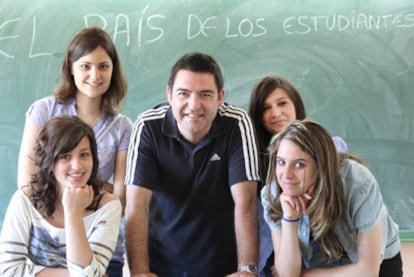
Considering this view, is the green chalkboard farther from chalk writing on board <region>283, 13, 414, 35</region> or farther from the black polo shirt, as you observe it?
the black polo shirt

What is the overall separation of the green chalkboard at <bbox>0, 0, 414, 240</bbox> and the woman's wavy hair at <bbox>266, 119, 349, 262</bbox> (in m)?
1.44

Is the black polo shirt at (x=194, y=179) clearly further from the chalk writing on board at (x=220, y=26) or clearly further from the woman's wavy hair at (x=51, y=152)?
the chalk writing on board at (x=220, y=26)

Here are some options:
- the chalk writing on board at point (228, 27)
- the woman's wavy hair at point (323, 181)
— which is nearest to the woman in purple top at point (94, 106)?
the woman's wavy hair at point (323, 181)

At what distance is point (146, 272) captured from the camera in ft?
6.24

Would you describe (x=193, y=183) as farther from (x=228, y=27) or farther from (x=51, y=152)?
(x=228, y=27)

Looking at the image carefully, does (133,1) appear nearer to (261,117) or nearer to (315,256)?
(261,117)

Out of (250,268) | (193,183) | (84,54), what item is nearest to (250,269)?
(250,268)

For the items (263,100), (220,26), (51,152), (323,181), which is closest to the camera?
(323,181)

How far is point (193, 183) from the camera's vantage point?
2.02 m

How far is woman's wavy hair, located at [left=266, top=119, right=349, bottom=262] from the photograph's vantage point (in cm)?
170

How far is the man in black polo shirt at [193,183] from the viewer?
1.93 metres

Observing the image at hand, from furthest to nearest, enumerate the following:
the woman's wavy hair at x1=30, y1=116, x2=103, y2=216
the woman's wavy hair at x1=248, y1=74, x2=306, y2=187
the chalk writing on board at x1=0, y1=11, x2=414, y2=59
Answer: the chalk writing on board at x1=0, y1=11, x2=414, y2=59 → the woman's wavy hair at x1=248, y1=74, x2=306, y2=187 → the woman's wavy hair at x1=30, y1=116, x2=103, y2=216

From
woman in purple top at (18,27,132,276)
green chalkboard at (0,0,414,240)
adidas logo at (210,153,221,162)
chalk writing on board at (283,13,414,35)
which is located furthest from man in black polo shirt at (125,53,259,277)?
chalk writing on board at (283,13,414,35)

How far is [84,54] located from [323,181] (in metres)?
1.22
